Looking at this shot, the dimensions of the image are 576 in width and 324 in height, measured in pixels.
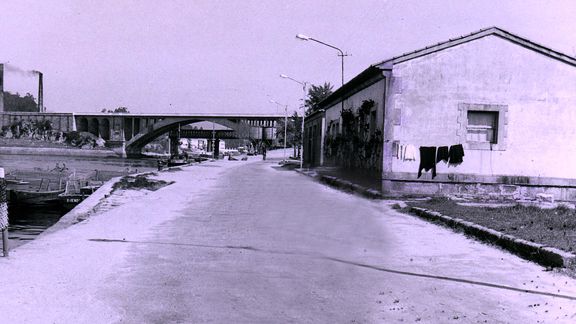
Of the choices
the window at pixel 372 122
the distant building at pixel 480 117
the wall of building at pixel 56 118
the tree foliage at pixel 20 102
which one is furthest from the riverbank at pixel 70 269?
the tree foliage at pixel 20 102

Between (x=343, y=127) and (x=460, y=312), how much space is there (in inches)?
835

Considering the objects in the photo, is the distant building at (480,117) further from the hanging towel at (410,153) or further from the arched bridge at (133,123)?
the arched bridge at (133,123)

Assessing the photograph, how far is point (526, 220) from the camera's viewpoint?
1016 centimetres

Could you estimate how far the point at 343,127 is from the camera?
25.8 m

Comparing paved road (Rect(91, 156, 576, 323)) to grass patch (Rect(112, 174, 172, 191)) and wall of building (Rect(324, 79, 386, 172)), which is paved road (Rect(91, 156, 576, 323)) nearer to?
wall of building (Rect(324, 79, 386, 172))

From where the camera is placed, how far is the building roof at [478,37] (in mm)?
16109

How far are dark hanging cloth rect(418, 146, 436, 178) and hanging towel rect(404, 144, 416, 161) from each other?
0.83 ft

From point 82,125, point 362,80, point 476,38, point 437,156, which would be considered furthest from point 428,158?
point 82,125

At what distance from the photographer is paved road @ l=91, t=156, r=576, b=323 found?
15.9ft

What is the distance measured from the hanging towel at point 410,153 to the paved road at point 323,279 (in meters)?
5.83

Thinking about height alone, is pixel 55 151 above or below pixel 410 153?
below

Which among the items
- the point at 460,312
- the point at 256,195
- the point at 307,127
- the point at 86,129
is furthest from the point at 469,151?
the point at 86,129

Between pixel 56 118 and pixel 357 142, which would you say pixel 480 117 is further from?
pixel 56 118

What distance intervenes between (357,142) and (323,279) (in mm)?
16351
